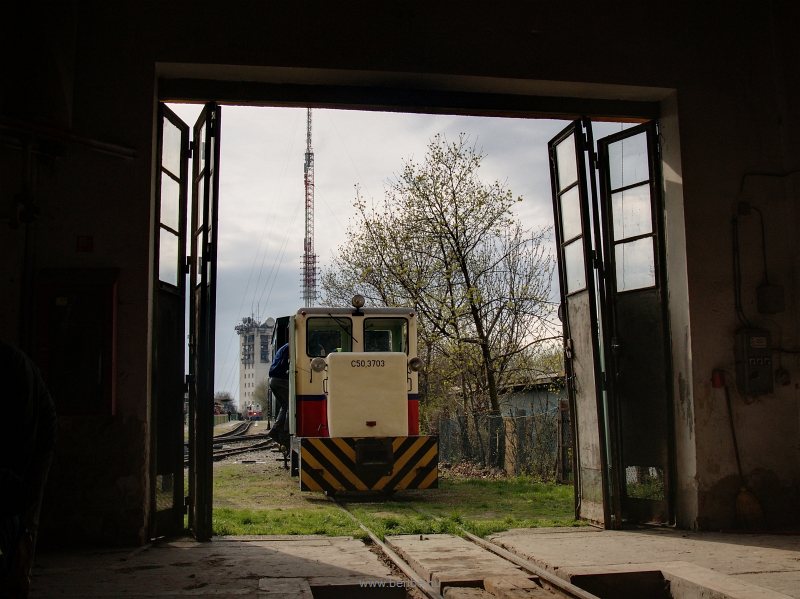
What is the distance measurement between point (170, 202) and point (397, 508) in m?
4.63

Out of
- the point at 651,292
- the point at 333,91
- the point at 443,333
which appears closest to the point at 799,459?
the point at 651,292

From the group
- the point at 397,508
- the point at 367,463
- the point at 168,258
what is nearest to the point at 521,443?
the point at 367,463

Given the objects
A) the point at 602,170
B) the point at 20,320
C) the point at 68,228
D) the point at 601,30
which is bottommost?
the point at 20,320

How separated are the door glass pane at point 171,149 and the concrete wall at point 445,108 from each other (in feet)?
1.24

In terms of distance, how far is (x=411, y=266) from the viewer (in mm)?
17438

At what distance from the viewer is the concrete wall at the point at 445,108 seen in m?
6.22

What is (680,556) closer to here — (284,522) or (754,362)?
(754,362)

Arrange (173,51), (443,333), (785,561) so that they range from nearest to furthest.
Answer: (785,561), (173,51), (443,333)

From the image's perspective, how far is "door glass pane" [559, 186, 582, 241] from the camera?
7.79m

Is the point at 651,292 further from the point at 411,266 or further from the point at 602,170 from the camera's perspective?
the point at 411,266

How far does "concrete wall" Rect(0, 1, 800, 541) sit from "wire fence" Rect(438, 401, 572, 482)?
19.1 ft

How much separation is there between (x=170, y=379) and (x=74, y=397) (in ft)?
2.95

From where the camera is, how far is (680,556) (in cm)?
573

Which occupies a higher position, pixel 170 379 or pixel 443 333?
pixel 443 333
